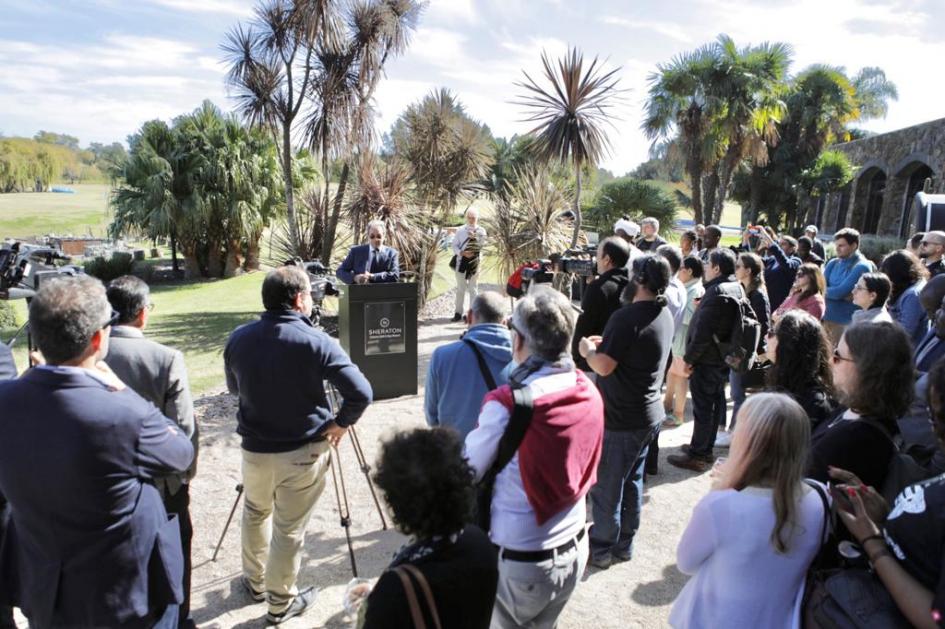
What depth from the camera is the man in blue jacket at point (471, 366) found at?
2701 millimetres

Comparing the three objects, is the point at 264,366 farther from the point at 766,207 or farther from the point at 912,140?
the point at 766,207

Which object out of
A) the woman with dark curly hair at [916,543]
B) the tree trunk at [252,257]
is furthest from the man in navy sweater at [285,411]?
the tree trunk at [252,257]

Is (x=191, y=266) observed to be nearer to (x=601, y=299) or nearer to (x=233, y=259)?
(x=233, y=259)

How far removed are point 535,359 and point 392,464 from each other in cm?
89

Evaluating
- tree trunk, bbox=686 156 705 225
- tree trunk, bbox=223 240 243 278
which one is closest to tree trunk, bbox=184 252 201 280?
tree trunk, bbox=223 240 243 278

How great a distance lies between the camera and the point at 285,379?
295cm

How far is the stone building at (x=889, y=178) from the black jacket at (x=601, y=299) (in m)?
19.9

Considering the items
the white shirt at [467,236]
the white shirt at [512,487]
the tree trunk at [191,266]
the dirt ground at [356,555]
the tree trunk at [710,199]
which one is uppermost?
the tree trunk at [710,199]

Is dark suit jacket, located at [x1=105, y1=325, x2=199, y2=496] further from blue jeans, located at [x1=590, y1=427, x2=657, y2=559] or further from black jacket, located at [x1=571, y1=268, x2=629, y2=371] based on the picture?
black jacket, located at [x1=571, y1=268, x2=629, y2=371]

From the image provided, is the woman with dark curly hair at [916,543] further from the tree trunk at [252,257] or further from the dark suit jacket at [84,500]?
the tree trunk at [252,257]

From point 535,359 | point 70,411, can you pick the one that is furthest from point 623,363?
point 70,411

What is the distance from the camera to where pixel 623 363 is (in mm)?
3537

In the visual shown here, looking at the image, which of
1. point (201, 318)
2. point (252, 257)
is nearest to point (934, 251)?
point (201, 318)

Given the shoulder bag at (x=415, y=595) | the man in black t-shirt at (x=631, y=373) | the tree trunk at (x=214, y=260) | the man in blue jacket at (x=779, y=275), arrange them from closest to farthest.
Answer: the shoulder bag at (x=415, y=595) < the man in black t-shirt at (x=631, y=373) < the man in blue jacket at (x=779, y=275) < the tree trunk at (x=214, y=260)
